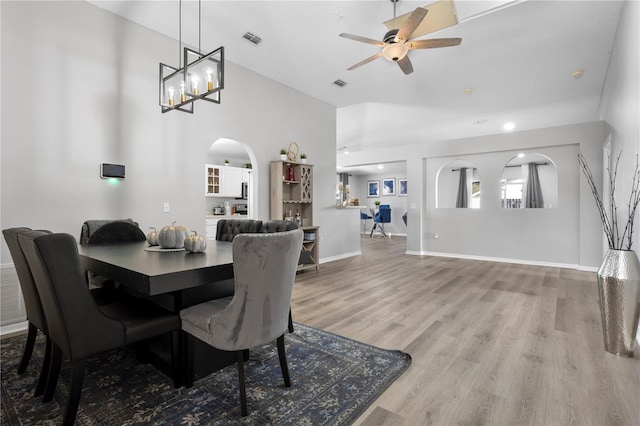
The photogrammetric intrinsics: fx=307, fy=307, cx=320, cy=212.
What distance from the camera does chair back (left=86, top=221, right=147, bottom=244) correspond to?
267cm

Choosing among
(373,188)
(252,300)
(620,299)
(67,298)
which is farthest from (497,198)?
(67,298)

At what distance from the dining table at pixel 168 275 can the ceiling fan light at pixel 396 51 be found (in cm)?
245

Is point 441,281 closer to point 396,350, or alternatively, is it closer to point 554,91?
point 396,350

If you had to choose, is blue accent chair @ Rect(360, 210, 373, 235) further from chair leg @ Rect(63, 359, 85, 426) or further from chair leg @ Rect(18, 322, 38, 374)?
chair leg @ Rect(63, 359, 85, 426)

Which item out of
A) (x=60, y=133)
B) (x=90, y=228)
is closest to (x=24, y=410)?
(x=90, y=228)

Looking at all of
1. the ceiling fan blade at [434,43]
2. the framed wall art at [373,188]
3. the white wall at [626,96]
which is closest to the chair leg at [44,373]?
the ceiling fan blade at [434,43]

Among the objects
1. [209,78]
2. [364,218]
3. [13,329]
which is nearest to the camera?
[209,78]

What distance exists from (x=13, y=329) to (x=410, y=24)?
435cm

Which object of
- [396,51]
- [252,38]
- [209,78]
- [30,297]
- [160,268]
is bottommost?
[30,297]

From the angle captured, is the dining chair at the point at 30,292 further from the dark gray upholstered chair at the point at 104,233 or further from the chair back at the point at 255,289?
the chair back at the point at 255,289

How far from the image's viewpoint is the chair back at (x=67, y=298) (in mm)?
1345

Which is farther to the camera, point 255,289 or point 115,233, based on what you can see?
point 115,233

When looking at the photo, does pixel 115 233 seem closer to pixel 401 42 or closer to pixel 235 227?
pixel 235 227

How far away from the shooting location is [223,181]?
24.8ft
